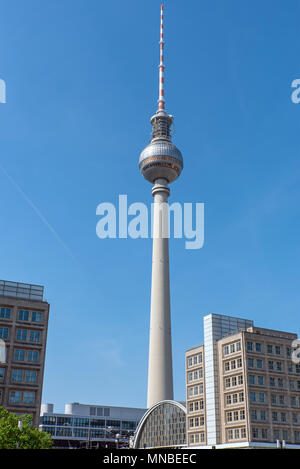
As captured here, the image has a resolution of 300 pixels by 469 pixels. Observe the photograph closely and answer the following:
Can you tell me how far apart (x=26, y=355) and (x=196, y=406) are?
3039 centimetres

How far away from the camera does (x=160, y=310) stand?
5118 inches

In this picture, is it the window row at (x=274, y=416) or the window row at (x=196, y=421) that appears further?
the window row at (x=196, y=421)

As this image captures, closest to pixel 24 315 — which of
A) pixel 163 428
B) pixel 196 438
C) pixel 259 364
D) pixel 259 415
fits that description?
pixel 259 364

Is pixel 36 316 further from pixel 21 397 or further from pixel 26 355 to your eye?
pixel 21 397

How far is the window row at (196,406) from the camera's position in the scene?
83562 mm

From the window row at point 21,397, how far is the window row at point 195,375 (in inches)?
1108

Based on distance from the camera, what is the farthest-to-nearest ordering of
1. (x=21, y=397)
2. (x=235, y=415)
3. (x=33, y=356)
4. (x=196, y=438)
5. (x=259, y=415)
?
(x=196, y=438) → (x=235, y=415) → (x=259, y=415) → (x=33, y=356) → (x=21, y=397)

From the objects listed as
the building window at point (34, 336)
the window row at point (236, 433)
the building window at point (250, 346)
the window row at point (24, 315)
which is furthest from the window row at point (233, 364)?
the window row at point (24, 315)

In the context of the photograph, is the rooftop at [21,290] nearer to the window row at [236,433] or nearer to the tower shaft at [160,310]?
the window row at [236,433]

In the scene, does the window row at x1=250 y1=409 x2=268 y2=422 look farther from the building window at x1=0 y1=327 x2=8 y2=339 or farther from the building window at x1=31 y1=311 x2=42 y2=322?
the building window at x1=0 y1=327 x2=8 y2=339

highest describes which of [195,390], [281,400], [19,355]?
[19,355]

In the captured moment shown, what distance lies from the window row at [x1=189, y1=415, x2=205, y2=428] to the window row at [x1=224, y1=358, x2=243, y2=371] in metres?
9.68

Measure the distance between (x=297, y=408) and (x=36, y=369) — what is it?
127 ft
